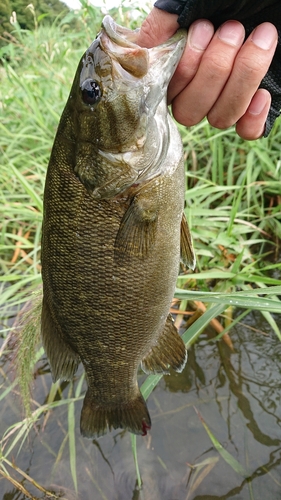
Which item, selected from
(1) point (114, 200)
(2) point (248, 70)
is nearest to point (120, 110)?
(1) point (114, 200)

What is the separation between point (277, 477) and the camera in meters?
1.64

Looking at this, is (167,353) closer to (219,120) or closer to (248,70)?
(219,120)

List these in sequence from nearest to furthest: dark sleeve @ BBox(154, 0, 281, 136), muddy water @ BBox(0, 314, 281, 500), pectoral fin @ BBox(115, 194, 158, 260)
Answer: dark sleeve @ BBox(154, 0, 281, 136), pectoral fin @ BBox(115, 194, 158, 260), muddy water @ BBox(0, 314, 281, 500)

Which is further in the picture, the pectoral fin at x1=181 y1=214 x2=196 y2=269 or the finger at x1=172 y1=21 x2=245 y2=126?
the pectoral fin at x1=181 y1=214 x2=196 y2=269

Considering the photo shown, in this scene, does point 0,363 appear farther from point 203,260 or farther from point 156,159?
point 156,159

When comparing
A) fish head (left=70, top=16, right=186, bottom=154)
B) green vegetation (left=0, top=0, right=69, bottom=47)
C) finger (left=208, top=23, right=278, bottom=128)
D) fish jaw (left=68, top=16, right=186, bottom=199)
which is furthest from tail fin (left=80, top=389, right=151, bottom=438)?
green vegetation (left=0, top=0, right=69, bottom=47)

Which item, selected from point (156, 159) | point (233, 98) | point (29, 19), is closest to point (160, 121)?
point (156, 159)

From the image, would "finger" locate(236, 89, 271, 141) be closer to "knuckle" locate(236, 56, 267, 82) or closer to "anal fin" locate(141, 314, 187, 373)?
"knuckle" locate(236, 56, 267, 82)

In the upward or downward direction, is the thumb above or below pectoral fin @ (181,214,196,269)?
above

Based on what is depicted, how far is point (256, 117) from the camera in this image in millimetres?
1230

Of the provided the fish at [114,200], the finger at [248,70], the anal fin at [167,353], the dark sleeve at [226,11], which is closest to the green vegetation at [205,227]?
the anal fin at [167,353]

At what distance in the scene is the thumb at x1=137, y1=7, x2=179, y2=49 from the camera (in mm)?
1100

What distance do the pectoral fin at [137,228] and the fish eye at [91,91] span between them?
306 mm

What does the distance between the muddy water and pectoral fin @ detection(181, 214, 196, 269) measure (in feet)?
2.95
